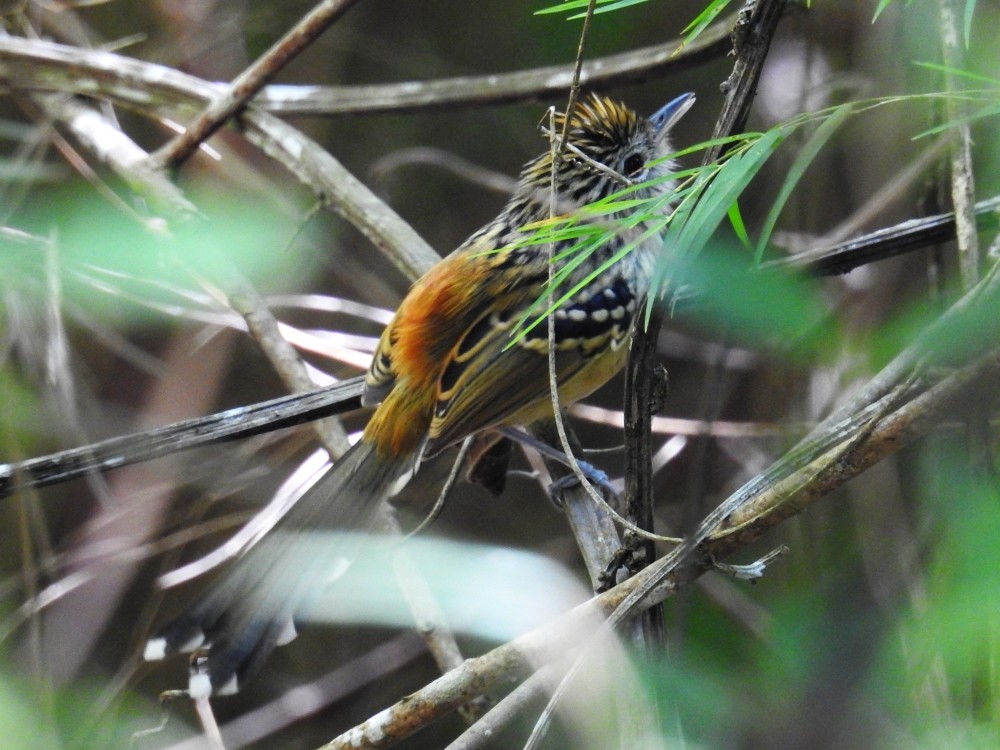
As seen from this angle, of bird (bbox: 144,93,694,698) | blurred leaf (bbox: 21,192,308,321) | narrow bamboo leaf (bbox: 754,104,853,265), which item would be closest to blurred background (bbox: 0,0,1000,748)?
blurred leaf (bbox: 21,192,308,321)

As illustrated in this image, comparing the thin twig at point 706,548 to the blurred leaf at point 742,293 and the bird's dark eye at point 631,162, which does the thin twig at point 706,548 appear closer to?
the blurred leaf at point 742,293

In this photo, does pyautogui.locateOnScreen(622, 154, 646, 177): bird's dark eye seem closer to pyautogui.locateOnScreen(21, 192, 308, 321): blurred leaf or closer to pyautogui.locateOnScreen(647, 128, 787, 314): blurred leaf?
pyautogui.locateOnScreen(21, 192, 308, 321): blurred leaf

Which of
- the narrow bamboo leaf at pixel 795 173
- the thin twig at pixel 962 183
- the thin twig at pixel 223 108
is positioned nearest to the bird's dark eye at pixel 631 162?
the thin twig at pixel 962 183

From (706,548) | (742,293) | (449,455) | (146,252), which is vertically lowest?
(706,548)

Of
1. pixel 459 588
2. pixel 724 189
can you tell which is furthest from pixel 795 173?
pixel 459 588

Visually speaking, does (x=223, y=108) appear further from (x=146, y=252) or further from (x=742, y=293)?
(x=742, y=293)

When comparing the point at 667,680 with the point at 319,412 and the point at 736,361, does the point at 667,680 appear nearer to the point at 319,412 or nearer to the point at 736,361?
the point at 319,412

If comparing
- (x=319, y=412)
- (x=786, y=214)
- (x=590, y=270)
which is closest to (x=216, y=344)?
(x=319, y=412)
